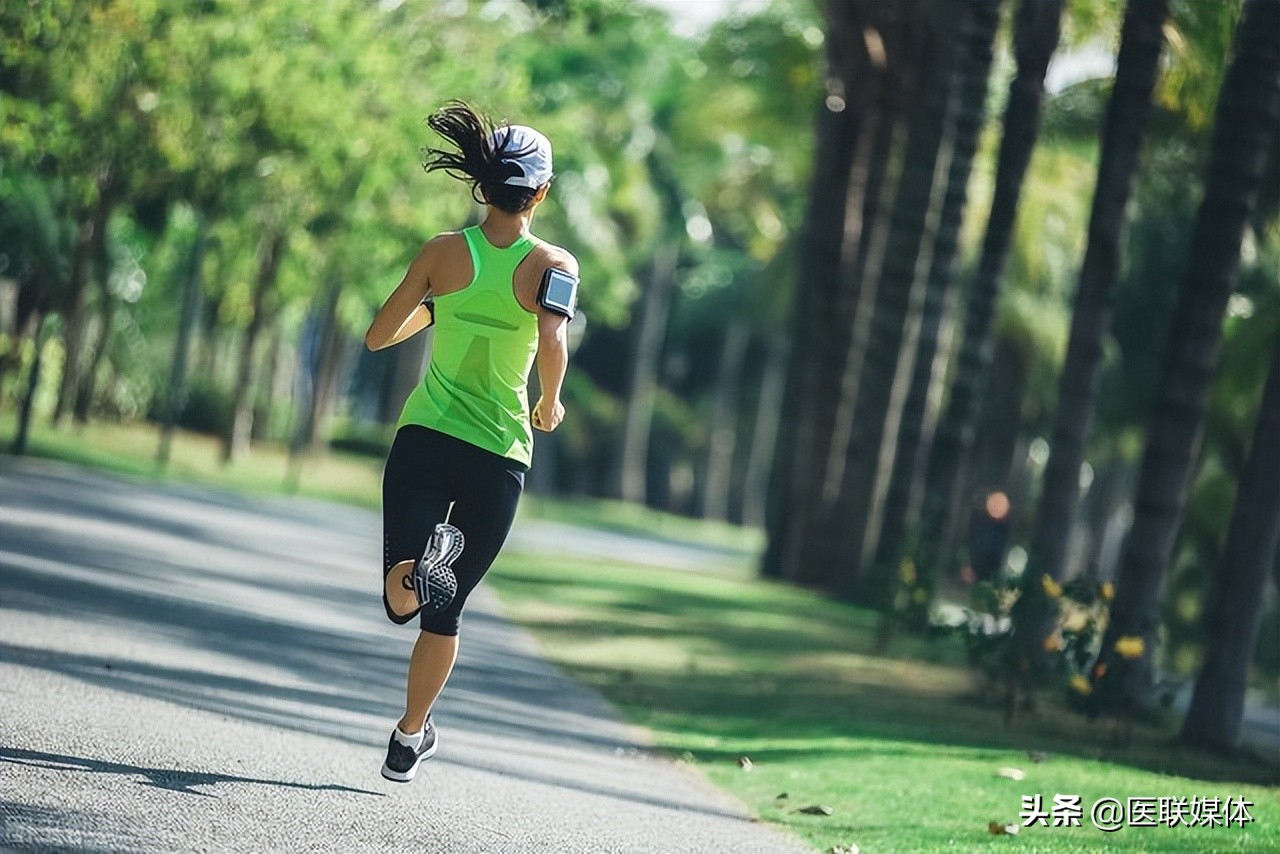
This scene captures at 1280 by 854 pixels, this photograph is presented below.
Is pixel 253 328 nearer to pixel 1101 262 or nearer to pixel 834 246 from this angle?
pixel 834 246

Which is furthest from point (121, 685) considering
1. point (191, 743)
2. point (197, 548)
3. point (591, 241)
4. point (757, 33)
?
point (591, 241)

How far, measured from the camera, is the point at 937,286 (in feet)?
80.3

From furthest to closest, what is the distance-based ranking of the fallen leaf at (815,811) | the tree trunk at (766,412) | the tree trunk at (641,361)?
the tree trunk at (766,412)
the tree trunk at (641,361)
the fallen leaf at (815,811)

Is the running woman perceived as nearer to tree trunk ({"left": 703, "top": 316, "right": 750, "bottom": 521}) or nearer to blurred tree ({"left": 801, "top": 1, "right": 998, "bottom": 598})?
blurred tree ({"left": 801, "top": 1, "right": 998, "bottom": 598})

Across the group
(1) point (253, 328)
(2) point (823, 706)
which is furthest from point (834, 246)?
(2) point (823, 706)

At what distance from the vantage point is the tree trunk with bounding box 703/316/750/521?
69.2 meters

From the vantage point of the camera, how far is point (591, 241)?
51.2 m

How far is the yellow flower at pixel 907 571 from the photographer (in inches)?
714

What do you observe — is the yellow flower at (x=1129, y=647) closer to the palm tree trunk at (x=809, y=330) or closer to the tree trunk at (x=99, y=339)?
the palm tree trunk at (x=809, y=330)

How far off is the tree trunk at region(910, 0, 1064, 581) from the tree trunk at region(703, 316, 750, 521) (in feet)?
145

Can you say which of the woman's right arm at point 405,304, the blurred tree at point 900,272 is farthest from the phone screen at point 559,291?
the blurred tree at point 900,272

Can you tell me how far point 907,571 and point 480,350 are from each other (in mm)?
11159

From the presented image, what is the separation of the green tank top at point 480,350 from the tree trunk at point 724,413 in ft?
195

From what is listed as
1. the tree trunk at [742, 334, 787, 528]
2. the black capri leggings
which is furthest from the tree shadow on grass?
the tree trunk at [742, 334, 787, 528]
